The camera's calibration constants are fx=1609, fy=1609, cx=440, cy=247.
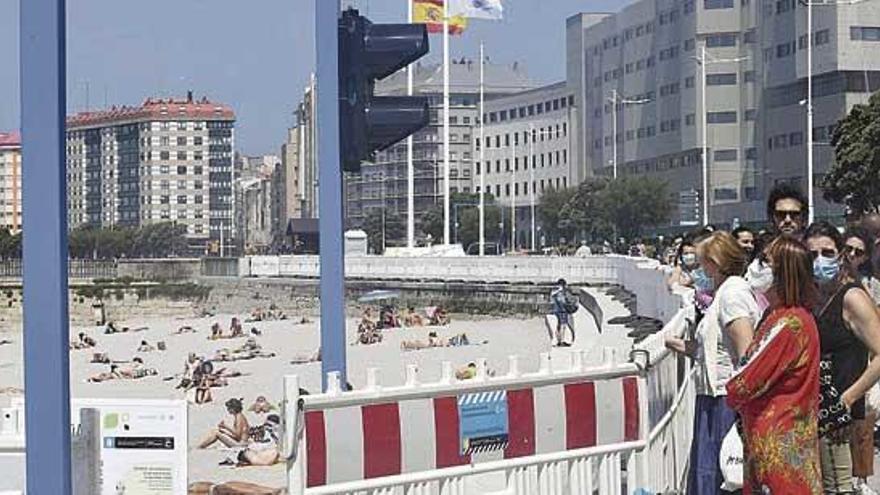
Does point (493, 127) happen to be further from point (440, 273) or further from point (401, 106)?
point (401, 106)

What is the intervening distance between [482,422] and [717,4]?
99.2m

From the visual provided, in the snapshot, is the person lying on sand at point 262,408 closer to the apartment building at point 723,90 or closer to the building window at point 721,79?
the apartment building at point 723,90

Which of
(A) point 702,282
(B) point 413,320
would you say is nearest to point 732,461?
(A) point 702,282

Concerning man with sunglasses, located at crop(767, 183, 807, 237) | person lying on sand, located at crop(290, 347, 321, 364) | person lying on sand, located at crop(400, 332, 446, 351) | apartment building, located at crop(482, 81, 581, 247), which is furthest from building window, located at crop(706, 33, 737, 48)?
man with sunglasses, located at crop(767, 183, 807, 237)

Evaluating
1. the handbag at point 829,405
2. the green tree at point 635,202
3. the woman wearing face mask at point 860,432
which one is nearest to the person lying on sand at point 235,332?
the green tree at point 635,202

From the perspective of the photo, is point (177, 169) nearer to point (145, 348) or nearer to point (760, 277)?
point (145, 348)

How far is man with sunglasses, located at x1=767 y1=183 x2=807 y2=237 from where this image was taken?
8320mm

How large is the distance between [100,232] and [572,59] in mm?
47215

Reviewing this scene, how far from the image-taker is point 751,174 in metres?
100

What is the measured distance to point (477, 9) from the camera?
6444cm

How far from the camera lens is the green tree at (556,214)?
11594cm

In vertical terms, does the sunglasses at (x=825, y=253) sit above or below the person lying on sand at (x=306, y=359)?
above

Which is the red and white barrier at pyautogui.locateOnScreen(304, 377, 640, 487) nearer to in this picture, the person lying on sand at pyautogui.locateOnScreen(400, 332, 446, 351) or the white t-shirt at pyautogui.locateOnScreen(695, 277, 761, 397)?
the white t-shirt at pyautogui.locateOnScreen(695, 277, 761, 397)

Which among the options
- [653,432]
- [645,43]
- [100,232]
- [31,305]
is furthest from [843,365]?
[645,43]
